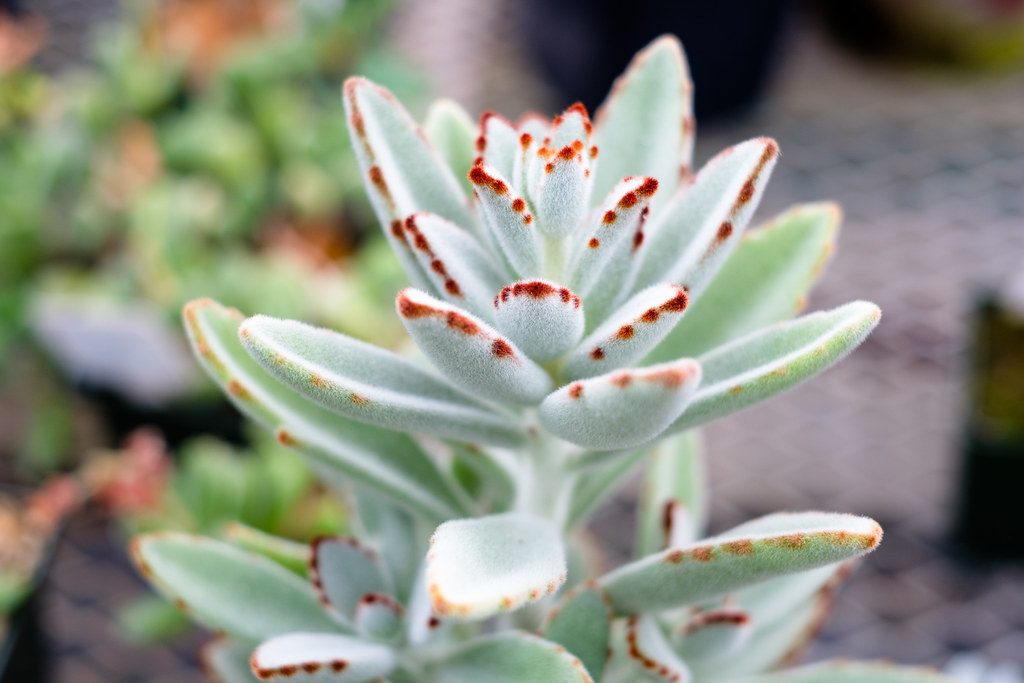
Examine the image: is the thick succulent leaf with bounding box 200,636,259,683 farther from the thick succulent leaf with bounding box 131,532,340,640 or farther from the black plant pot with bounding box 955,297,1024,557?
the black plant pot with bounding box 955,297,1024,557

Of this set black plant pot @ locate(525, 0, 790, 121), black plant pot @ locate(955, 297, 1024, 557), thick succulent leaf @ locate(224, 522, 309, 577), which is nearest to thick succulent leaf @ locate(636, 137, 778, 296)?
thick succulent leaf @ locate(224, 522, 309, 577)

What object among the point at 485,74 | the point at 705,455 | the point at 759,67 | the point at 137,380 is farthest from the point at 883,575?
the point at 485,74

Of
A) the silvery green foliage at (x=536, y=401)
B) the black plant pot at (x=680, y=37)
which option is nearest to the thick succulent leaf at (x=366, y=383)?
the silvery green foliage at (x=536, y=401)

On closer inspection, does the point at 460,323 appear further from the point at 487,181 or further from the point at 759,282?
the point at 759,282

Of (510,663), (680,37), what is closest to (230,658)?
(510,663)

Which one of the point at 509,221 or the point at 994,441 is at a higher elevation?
the point at 994,441

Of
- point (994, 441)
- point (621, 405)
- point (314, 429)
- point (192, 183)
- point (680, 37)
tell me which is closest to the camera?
point (621, 405)
